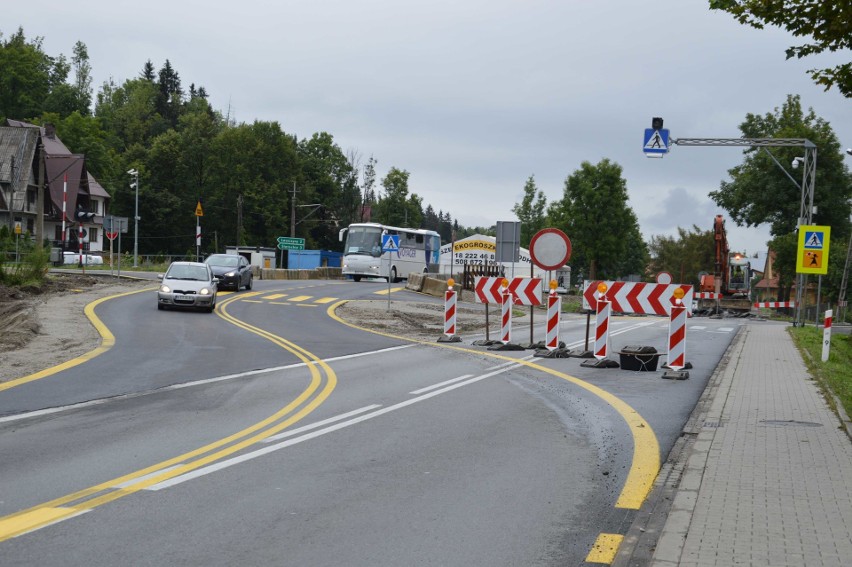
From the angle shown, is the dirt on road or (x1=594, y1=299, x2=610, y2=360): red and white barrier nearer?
the dirt on road

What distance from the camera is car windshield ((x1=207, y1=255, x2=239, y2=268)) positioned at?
38.3 meters

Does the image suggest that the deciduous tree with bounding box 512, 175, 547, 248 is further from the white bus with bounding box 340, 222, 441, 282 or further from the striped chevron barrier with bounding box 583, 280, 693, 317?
the striped chevron barrier with bounding box 583, 280, 693, 317

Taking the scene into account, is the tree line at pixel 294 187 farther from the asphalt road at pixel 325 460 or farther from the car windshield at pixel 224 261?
the asphalt road at pixel 325 460

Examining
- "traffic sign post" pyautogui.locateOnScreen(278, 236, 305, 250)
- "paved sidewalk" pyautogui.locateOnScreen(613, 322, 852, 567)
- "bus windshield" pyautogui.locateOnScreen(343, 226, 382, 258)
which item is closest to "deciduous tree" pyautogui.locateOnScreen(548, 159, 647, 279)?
"traffic sign post" pyautogui.locateOnScreen(278, 236, 305, 250)

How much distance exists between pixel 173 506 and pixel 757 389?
9877 mm

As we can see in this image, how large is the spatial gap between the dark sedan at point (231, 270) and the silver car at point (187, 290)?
8776 mm

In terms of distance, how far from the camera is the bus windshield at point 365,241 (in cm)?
5738

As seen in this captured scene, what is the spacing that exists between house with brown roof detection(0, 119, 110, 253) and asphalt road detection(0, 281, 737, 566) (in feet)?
190

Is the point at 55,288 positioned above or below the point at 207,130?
below

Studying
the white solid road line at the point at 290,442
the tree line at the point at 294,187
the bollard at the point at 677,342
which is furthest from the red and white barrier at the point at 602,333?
the tree line at the point at 294,187

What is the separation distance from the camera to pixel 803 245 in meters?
28.4

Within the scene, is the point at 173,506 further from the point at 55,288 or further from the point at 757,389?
the point at 55,288

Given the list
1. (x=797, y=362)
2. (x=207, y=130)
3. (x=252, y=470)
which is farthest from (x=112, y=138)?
(x=252, y=470)

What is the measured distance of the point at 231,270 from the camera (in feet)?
124
